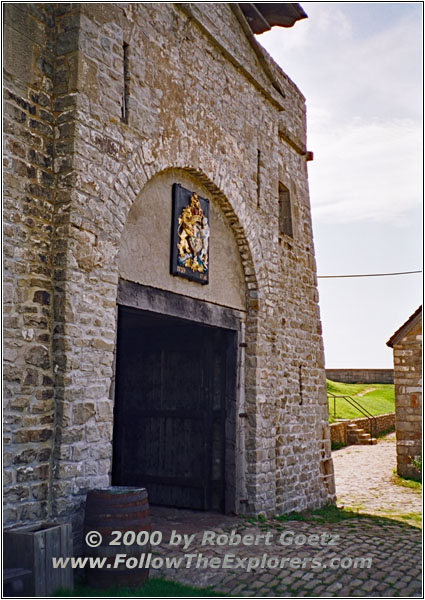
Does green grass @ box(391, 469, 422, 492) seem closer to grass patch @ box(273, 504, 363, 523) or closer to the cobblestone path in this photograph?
the cobblestone path

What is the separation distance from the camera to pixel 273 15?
935 cm

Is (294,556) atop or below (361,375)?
below

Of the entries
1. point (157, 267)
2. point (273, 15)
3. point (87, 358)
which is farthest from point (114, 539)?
point (273, 15)

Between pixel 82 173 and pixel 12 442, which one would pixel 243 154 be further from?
pixel 12 442

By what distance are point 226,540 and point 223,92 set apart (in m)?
5.47

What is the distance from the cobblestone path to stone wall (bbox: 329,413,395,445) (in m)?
0.81

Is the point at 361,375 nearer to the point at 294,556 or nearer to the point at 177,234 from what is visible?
the point at 294,556

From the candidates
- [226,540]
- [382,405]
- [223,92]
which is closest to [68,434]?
[226,540]

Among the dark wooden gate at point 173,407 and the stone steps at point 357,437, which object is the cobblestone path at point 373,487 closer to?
the stone steps at point 357,437

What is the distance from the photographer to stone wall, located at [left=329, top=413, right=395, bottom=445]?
728 inches

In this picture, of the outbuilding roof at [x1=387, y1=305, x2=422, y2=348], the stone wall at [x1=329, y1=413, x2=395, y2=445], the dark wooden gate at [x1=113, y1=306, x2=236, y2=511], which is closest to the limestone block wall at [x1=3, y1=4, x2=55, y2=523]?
the dark wooden gate at [x1=113, y1=306, x2=236, y2=511]

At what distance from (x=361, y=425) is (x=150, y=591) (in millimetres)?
16944

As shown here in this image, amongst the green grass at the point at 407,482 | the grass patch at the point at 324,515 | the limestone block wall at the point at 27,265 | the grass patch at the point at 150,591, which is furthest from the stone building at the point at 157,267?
the green grass at the point at 407,482

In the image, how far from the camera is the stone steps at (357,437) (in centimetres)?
1925
